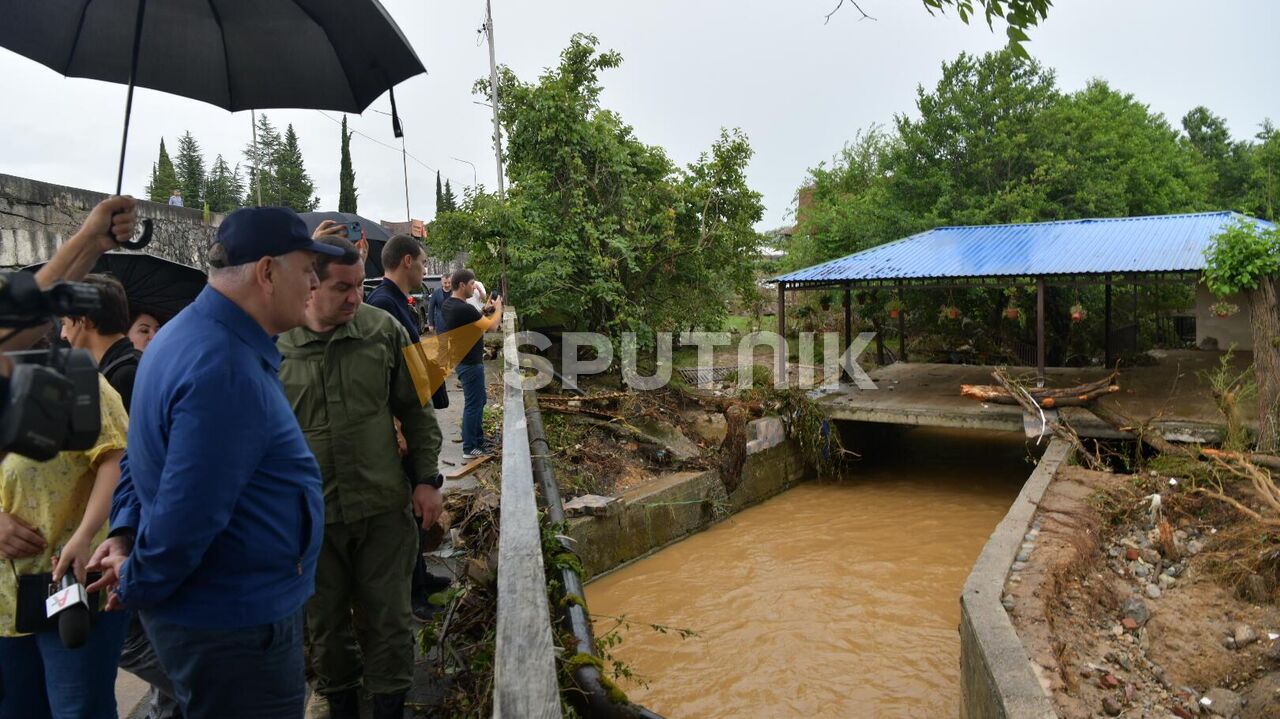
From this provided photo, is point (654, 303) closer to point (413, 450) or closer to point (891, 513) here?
point (891, 513)

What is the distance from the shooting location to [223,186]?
33.5 metres

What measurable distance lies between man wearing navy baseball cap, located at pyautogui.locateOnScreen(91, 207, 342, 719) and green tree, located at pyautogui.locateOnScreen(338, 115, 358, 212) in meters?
37.2

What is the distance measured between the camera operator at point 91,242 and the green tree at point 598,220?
9.09 meters

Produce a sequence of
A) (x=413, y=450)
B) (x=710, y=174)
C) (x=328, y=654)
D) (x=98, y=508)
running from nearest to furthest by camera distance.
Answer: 1. (x=98, y=508)
2. (x=328, y=654)
3. (x=413, y=450)
4. (x=710, y=174)

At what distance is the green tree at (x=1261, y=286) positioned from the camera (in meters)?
8.29

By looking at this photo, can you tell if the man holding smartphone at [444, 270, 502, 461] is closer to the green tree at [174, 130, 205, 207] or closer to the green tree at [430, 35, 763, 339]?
the green tree at [430, 35, 763, 339]

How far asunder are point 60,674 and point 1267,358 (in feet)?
36.6

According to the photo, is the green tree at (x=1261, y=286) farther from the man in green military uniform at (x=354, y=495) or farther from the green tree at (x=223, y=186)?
the green tree at (x=223, y=186)

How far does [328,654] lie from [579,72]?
1125cm

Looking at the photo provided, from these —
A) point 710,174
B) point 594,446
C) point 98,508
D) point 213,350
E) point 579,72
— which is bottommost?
point 594,446


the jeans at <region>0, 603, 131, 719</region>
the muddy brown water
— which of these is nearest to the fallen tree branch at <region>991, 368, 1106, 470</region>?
the muddy brown water

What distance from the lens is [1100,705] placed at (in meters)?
4.38

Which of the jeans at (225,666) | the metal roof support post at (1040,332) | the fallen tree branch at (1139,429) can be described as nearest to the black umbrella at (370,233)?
the jeans at (225,666)

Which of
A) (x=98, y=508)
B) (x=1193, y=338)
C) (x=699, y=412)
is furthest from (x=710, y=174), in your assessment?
(x=1193, y=338)
